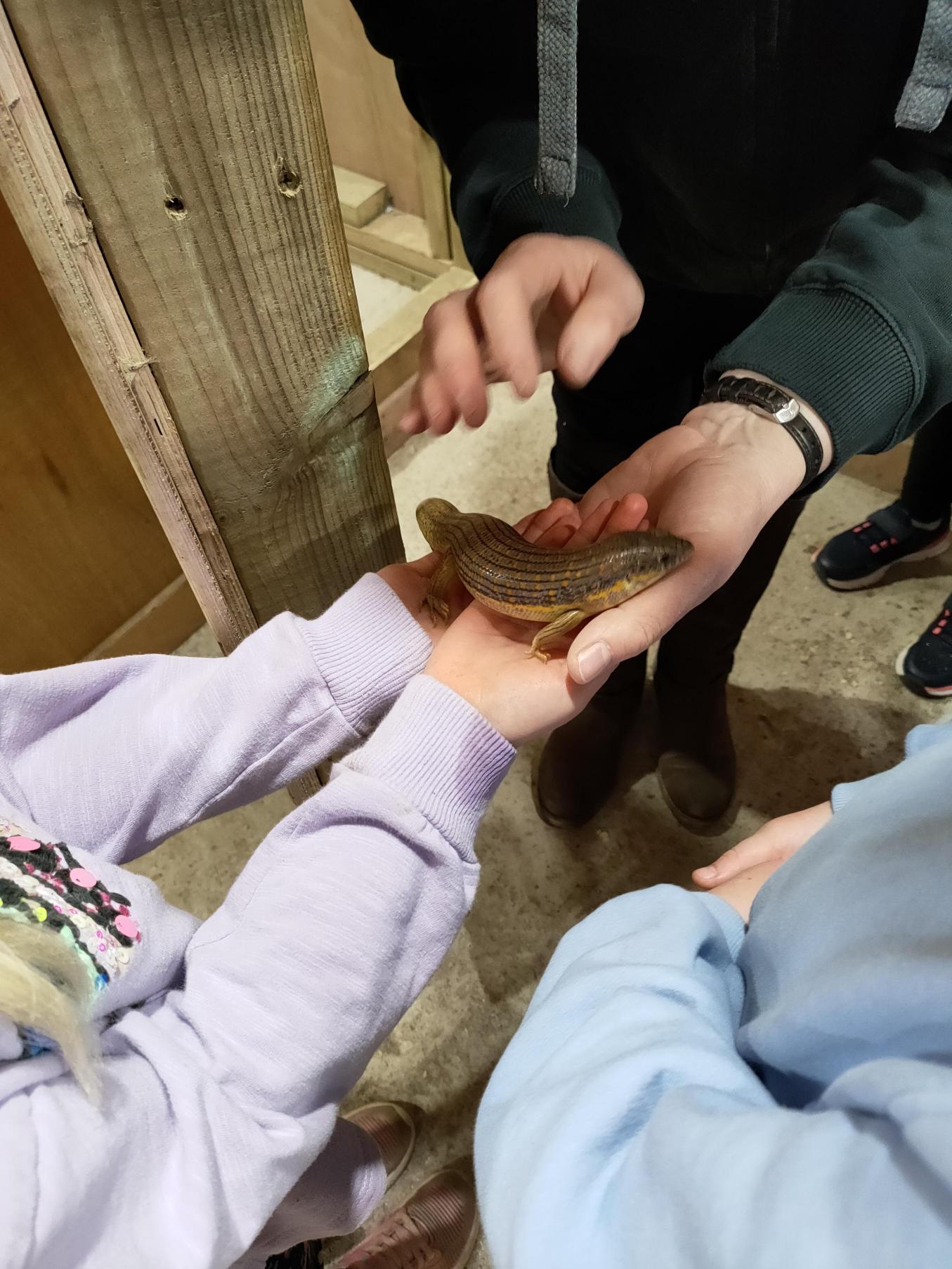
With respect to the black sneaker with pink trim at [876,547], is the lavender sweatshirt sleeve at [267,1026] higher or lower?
higher

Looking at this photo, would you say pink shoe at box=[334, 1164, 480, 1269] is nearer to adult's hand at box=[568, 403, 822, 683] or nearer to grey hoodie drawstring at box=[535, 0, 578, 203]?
adult's hand at box=[568, 403, 822, 683]

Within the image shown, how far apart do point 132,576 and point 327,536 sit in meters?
1.24

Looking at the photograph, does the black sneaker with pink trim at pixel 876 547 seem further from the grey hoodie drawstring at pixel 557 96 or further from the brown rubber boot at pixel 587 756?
the grey hoodie drawstring at pixel 557 96

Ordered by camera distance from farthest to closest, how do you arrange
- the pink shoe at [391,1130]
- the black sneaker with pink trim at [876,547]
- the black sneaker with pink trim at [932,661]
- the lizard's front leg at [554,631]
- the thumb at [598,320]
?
the black sneaker with pink trim at [876,547]
the black sneaker with pink trim at [932,661]
the pink shoe at [391,1130]
the lizard's front leg at [554,631]
the thumb at [598,320]

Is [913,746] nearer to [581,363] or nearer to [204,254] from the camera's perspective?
[581,363]

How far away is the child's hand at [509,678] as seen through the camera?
38.7 inches

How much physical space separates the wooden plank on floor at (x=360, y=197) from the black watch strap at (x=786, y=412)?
2.45m

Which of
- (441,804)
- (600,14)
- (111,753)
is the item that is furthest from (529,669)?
(600,14)

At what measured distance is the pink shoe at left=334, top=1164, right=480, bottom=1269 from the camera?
1343 millimetres

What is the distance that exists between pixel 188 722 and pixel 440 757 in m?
0.33

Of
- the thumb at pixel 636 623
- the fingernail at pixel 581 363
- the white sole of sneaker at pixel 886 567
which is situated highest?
the fingernail at pixel 581 363

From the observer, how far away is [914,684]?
6.75ft

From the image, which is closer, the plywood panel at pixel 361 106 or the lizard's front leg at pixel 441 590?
the lizard's front leg at pixel 441 590

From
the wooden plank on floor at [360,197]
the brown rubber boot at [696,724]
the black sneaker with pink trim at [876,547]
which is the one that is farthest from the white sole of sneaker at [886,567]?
the wooden plank on floor at [360,197]
